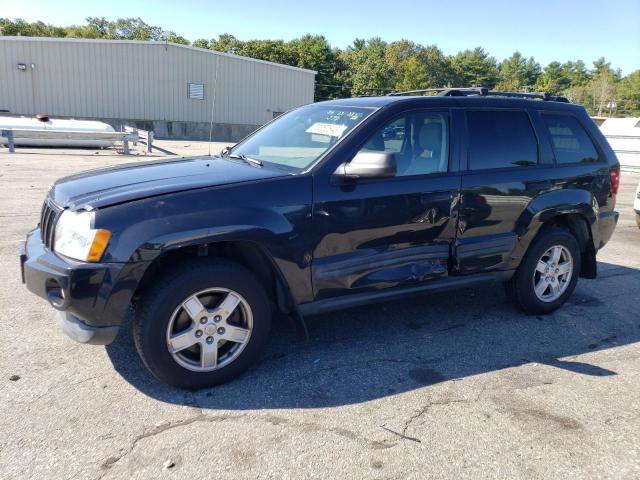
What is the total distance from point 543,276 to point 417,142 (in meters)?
1.81

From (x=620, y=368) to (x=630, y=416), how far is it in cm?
72

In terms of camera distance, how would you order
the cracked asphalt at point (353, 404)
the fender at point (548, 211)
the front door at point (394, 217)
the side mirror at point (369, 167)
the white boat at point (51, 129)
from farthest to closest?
1. the white boat at point (51, 129)
2. the fender at point (548, 211)
3. the front door at point (394, 217)
4. the side mirror at point (369, 167)
5. the cracked asphalt at point (353, 404)

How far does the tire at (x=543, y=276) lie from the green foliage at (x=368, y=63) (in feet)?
136

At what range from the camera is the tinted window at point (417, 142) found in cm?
379

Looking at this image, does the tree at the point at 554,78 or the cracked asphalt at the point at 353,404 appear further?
the tree at the point at 554,78

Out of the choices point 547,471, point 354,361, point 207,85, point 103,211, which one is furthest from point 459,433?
point 207,85

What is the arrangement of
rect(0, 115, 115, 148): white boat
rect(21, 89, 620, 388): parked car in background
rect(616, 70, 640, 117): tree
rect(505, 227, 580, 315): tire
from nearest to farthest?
1. rect(21, 89, 620, 388): parked car in background
2. rect(505, 227, 580, 315): tire
3. rect(0, 115, 115, 148): white boat
4. rect(616, 70, 640, 117): tree

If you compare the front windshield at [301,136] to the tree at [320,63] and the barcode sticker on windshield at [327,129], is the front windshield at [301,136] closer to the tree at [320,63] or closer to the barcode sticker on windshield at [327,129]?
the barcode sticker on windshield at [327,129]

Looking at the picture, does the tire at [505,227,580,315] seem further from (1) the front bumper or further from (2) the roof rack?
(1) the front bumper

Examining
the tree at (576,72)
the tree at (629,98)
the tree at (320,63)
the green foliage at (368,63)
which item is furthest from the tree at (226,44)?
the tree at (576,72)

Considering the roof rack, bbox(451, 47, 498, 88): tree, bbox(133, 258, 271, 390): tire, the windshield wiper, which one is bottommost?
bbox(133, 258, 271, 390): tire

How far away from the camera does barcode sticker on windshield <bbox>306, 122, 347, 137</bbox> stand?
146 inches

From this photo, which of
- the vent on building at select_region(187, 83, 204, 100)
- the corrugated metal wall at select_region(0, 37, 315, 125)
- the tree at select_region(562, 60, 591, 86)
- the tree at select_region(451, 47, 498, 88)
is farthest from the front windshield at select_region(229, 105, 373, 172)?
the tree at select_region(562, 60, 591, 86)

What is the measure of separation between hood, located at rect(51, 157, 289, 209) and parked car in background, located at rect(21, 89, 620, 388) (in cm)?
2
